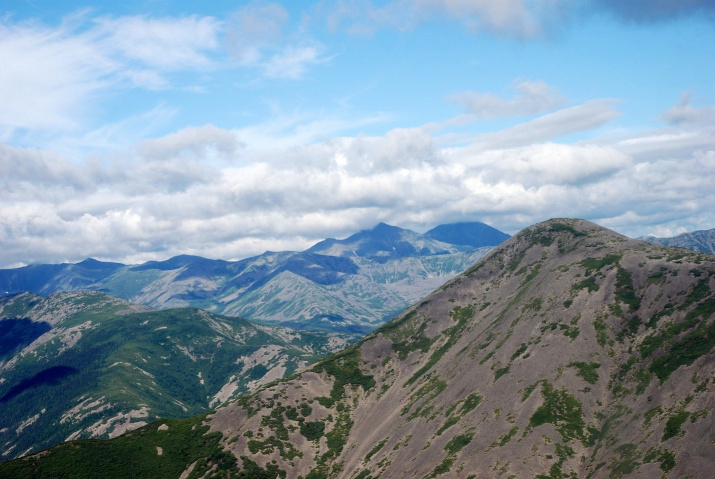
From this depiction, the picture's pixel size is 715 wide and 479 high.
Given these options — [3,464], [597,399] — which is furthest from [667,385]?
[3,464]

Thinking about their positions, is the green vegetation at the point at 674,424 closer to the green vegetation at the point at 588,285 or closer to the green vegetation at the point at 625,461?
the green vegetation at the point at 625,461

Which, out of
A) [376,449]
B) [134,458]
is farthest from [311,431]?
[134,458]

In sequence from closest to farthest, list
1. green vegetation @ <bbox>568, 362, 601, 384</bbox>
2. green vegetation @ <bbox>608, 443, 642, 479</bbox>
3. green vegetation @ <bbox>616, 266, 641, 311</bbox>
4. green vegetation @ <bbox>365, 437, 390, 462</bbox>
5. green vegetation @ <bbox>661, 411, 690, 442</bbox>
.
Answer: green vegetation @ <bbox>608, 443, 642, 479</bbox>
green vegetation @ <bbox>661, 411, 690, 442</bbox>
green vegetation @ <bbox>568, 362, 601, 384</bbox>
green vegetation @ <bbox>365, 437, 390, 462</bbox>
green vegetation @ <bbox>616, 266, 641, 311</bbox>

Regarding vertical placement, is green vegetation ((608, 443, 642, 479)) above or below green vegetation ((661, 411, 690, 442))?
below

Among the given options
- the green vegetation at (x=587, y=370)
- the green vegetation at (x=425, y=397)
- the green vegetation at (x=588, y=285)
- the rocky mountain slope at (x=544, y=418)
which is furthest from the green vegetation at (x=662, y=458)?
the green vegetation at (x=588, y=285)

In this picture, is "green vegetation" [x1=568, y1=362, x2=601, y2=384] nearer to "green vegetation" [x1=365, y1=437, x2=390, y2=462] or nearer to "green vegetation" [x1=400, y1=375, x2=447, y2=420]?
"green vegetation" [x1=400, y1=375, x2=447, y2=420]

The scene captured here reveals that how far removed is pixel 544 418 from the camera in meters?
136

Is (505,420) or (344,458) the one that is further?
(344,458)

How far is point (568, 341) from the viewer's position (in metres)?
167

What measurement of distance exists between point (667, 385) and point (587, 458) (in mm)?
28775

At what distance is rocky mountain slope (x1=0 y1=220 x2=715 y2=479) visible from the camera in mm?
117812

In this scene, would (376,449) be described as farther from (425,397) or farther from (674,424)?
(674,424)

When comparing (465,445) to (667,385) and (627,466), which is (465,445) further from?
(667,385)

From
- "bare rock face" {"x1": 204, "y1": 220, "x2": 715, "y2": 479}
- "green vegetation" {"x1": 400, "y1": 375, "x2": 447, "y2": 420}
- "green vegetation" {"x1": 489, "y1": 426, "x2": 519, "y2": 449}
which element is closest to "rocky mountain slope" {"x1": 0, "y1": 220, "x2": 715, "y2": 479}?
"green vegetation" {"x1": 489, "y1": 426, "x2": 519, "y2": 449}
